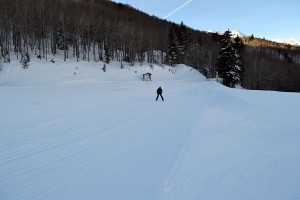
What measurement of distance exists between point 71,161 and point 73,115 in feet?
Answer: 20.3

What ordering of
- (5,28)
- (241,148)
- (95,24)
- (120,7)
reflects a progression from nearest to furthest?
(241,148)
(5,28)
(95,24)
(120,7)

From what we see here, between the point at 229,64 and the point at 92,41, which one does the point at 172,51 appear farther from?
the point at 229,64

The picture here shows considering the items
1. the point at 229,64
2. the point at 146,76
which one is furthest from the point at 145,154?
the point at 229,64

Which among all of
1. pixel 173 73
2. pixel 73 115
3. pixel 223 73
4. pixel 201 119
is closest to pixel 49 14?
pixel 173 73

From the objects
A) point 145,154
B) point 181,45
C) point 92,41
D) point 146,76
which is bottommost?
point 145,154

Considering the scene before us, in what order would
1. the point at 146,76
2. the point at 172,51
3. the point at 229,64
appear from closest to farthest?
the point at 229,64, the point at 146,76, the point at 172,51

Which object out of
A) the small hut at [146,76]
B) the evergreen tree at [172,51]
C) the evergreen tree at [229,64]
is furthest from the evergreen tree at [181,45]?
the small hut at [146,76]

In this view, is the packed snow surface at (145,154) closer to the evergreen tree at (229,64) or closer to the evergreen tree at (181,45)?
the evergreen tree at (229,64)

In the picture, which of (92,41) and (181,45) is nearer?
(92,41)

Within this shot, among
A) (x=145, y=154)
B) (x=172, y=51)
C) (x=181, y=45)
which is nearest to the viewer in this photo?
(x=145, y=154)

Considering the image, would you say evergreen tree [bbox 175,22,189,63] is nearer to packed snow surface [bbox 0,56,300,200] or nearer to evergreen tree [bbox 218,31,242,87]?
evergreen tree [bbox 218,31,242,87]

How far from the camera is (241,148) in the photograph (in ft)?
25.5

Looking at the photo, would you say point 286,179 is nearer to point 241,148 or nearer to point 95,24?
point 241,148

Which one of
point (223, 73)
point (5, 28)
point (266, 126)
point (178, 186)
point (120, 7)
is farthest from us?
point (120, 7)
